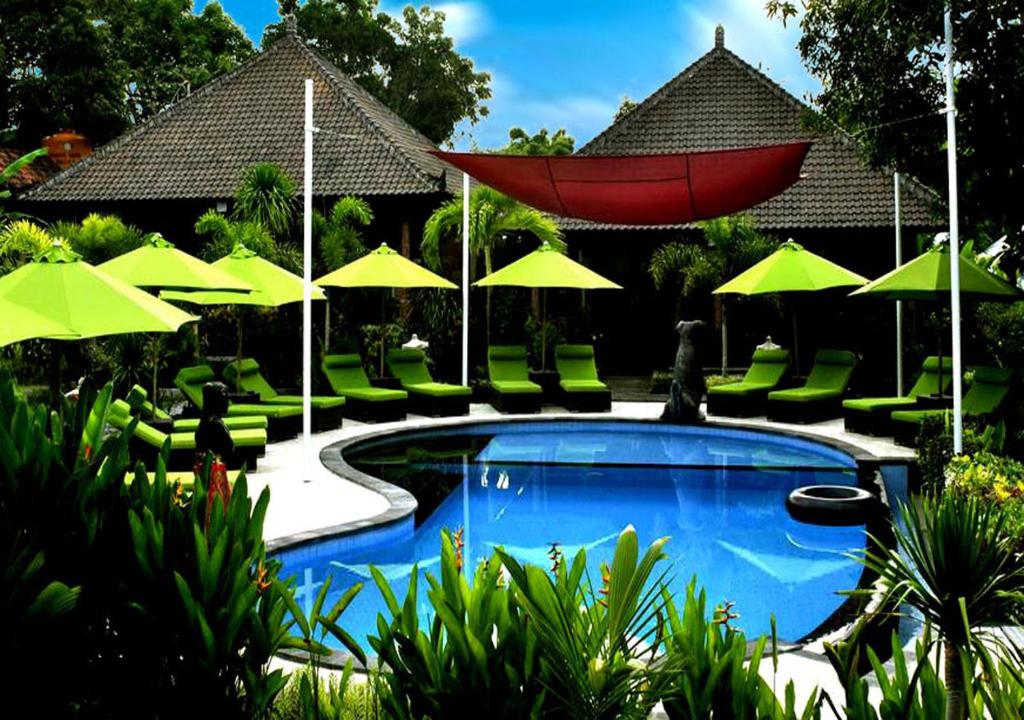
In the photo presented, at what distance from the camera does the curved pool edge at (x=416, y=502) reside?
6.02 metres

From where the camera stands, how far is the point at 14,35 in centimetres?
2709

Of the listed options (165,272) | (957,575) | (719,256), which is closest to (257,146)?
(719,256)

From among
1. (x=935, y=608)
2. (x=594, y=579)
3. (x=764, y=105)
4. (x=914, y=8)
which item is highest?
(x=764, y=105)

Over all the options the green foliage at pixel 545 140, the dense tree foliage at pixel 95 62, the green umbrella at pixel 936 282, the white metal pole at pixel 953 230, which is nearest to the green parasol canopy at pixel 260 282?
the green umbrella at pixel 936 282

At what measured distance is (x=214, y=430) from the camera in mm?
6934

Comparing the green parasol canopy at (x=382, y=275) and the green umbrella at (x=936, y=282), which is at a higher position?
the green parasol canopy at (x=382, y=275)

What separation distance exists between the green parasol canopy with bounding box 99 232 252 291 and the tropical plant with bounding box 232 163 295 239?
234 inches

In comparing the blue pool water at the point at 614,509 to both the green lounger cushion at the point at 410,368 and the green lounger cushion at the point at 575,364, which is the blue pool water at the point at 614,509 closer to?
the green lounger cushion at the point at 410,368

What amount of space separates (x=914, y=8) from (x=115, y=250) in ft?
39.4

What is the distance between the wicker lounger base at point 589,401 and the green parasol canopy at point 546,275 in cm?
157

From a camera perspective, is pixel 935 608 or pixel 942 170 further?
pixel 942 170

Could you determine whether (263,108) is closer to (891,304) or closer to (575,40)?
(891,304)

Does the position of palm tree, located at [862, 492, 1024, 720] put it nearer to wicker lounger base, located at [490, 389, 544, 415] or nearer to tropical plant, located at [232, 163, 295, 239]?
wicker lounger base, located at [490, 389, 544, 415]

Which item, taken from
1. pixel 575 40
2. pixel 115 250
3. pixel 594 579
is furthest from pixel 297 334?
pixel 575 40
